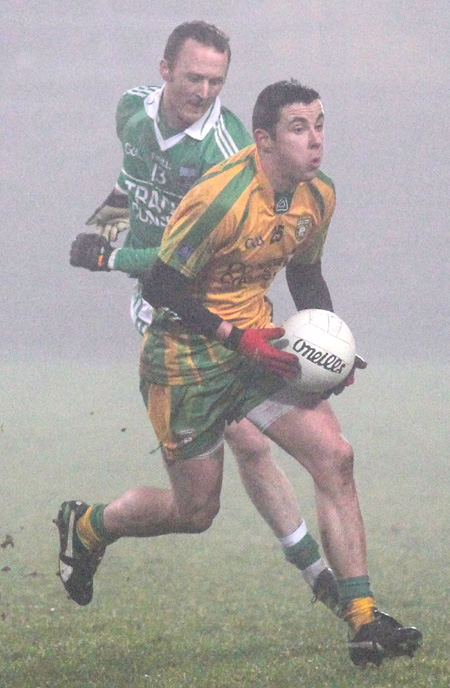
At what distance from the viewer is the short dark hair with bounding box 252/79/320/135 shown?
15.8ft

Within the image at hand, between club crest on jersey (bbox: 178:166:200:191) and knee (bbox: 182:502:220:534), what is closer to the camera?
knee (bbox: 182:502:220:534)

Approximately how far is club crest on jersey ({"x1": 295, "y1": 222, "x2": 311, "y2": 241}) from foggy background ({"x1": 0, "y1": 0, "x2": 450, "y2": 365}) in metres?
23.1

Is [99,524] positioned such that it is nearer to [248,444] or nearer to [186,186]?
[248,444]

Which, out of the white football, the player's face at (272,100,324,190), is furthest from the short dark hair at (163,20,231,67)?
the white football

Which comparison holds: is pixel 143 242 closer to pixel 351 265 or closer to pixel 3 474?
pixel 3 474

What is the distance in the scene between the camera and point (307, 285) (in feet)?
17.8

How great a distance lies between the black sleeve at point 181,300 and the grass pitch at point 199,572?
1.41m

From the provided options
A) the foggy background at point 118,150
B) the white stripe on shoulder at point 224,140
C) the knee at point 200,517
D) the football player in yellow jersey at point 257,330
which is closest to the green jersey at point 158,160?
the white stripe on shoulder at point 224,140

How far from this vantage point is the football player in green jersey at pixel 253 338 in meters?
4.79

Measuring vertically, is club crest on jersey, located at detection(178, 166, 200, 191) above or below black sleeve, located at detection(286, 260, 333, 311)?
above

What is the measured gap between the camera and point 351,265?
2997 centimetres

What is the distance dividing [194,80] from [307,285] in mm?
1400

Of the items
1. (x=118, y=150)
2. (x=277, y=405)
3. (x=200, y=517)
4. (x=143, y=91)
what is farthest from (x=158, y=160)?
(x=118, y=150)

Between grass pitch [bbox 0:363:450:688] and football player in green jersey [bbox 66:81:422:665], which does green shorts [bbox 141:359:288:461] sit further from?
grass pitch [bbox 0:363:450:688]
